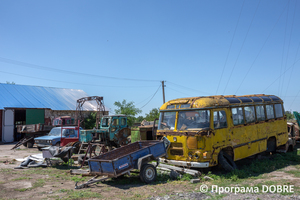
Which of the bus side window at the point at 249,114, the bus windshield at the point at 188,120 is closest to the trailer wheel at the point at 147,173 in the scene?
the bus windshield at the point at 188,120

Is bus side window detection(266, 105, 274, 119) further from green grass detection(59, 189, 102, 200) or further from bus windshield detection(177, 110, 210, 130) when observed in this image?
green grass detection(59, 189, 102, 200)

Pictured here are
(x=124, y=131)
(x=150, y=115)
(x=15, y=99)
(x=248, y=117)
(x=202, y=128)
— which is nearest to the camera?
(x=202, y=128)

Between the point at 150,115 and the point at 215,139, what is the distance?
2787cm

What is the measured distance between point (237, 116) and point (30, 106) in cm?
2384

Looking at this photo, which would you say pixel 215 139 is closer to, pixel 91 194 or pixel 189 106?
pixel 189 106

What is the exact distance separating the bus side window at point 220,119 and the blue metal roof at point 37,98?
2296 centimetres

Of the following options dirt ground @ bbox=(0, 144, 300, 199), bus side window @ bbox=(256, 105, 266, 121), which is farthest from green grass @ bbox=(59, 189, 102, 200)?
bus side window @ bbox=(256, 105, 266, 121)

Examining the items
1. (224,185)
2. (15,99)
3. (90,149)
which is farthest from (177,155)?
(15,99)

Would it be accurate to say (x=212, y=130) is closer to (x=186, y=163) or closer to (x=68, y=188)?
(x=186, y=163)

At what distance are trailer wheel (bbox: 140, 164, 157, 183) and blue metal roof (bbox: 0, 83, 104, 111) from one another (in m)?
22.0

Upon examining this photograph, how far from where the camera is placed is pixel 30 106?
27.5m

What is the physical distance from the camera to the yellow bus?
28.8ft

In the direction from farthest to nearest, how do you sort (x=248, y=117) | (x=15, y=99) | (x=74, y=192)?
(x=15, y=99) < (x=248, y=117) < (x=74, y=192)

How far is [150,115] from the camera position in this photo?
36656 mm
